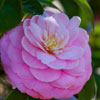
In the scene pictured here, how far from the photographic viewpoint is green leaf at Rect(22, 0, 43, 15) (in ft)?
2.86

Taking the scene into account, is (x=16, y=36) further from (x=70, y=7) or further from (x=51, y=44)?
(x=70, y=7)

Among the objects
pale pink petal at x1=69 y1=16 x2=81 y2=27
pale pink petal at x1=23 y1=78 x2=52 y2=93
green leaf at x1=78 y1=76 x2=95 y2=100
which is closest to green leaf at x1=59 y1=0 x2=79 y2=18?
green leaf at x1=78 y1=76 x2=95 y2=100

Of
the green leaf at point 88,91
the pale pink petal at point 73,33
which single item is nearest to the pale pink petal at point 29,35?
the pale pink petal at point 73,33

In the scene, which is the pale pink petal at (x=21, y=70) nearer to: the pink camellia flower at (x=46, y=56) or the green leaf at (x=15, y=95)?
the pink camellia flower at (x=46, y=56)

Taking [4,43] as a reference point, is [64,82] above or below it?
below

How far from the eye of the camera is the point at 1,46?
0.80 metres

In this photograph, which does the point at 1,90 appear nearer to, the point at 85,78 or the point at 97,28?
the point at 85,78

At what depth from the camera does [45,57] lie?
0.76m

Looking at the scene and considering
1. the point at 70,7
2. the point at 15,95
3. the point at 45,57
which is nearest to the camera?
the point at 45,57

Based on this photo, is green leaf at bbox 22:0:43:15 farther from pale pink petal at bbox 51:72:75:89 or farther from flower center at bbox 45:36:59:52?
pale pink petal at bbox 51:72:75:89

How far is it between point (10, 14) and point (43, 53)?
133 millimetres

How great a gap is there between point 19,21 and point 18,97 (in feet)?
0.76

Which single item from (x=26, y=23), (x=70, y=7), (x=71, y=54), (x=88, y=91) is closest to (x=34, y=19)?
(x=26, y=23)

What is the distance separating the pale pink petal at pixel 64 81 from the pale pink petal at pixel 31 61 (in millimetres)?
52
